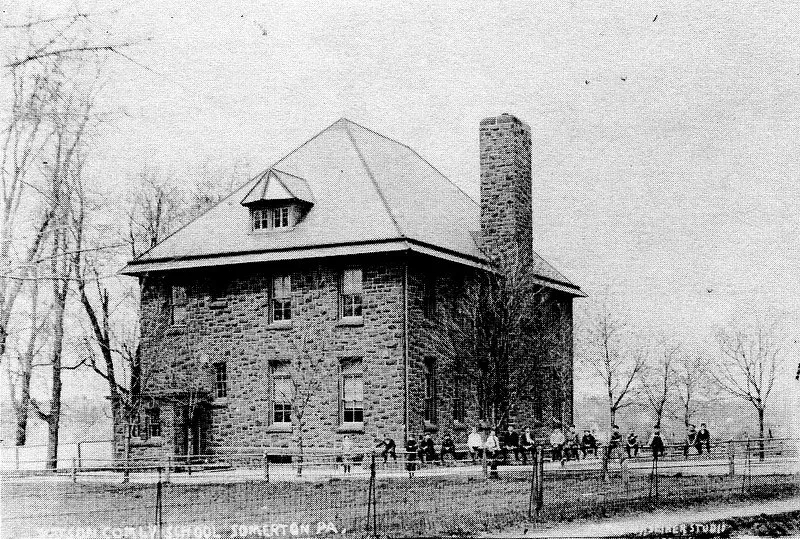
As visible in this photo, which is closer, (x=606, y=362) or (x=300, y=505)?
(x=300, y=505)

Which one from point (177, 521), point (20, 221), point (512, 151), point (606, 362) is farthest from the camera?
point (606, 362)

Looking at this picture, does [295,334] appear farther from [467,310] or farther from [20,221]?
[20,221]

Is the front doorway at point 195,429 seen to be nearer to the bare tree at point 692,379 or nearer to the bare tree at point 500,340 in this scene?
the bare tree at point 500,340

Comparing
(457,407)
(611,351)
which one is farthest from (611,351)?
(457,407)

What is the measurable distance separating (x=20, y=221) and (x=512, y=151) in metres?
22.0

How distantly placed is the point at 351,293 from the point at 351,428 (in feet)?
13.1

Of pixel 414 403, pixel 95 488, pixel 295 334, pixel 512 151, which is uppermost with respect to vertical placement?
pixel 512 151

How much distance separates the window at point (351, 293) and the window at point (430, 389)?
2651mm

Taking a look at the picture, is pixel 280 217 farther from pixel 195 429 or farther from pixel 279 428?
pixel 195 429

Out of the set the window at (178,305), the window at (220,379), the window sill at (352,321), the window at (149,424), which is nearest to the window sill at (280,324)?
the window sill at (352,321)

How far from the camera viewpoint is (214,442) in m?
34.0

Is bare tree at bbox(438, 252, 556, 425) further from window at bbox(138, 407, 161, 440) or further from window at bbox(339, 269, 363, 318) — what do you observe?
Answer: window at bbox(138, 407, 161, 440)

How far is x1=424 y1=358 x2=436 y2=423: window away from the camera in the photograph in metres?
32.5

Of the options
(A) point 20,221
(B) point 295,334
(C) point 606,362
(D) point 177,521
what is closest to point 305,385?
(B) point 295,334
